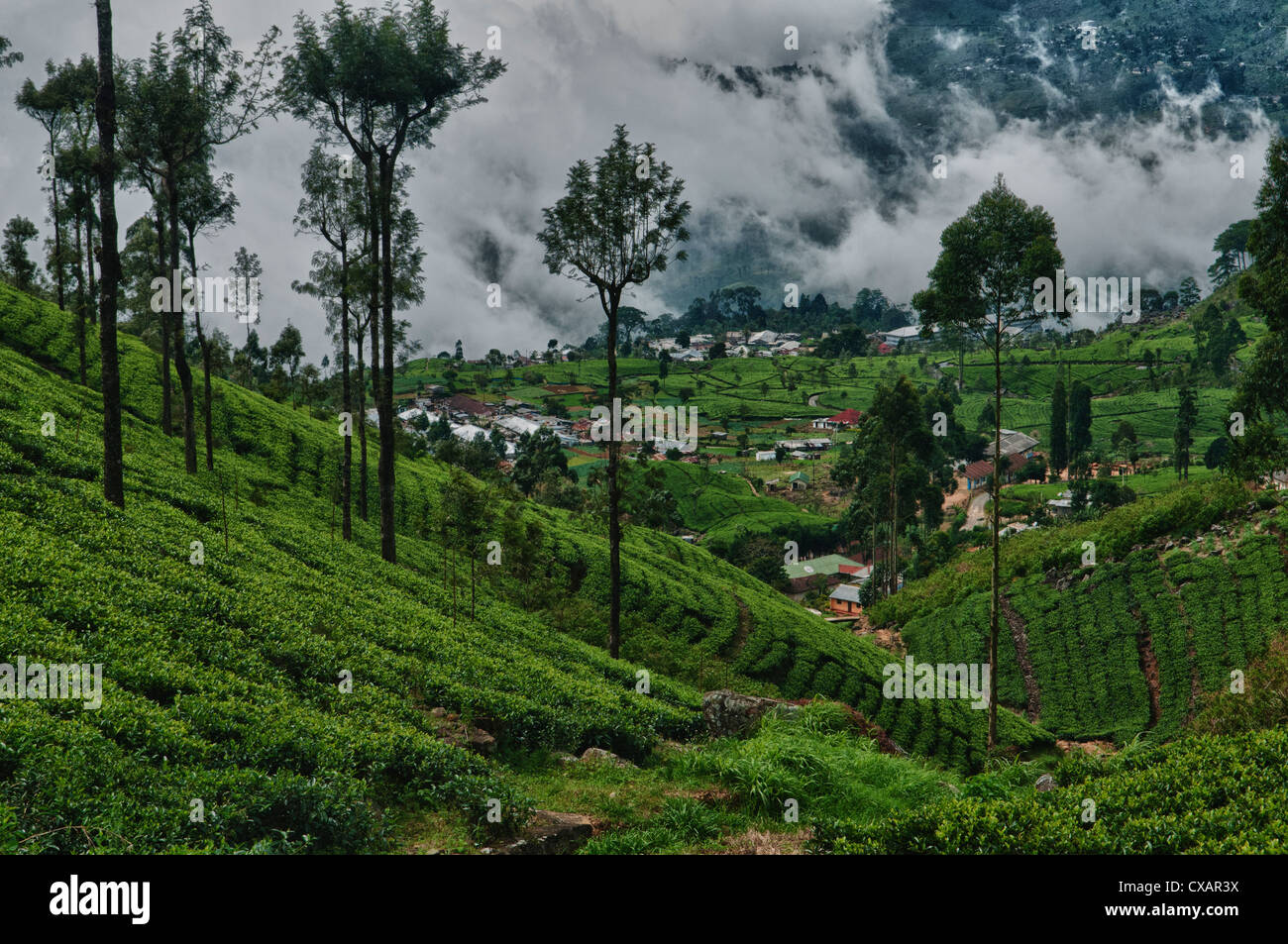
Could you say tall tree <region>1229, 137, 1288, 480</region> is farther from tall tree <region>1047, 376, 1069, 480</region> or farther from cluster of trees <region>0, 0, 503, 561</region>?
tall tree <region>1047, 376, 1069, 480</region>

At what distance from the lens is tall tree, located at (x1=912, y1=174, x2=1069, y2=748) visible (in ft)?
62.0

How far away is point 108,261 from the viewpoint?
14859mm

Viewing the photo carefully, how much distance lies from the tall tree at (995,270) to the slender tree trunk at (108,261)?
1802cm

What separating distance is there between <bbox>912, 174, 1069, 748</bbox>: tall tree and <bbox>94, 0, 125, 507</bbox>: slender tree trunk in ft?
59.1

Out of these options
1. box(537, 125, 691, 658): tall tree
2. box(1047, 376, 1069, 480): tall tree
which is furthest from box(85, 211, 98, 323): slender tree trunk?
box(1047, 376, 1069, 480): tall tree

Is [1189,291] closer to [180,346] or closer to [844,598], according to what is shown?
[844,598]

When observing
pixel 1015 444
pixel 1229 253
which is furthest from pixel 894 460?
pixel 1229 253

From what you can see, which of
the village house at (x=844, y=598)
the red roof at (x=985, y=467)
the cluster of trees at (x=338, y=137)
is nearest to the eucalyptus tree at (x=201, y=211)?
the cluster of trees at (x=338, y=137)

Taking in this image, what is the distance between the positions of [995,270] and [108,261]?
64.8 feet

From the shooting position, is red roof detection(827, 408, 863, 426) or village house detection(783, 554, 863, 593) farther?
red roof detection(827, 408, 863, 426)

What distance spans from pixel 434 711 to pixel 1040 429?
470 ft

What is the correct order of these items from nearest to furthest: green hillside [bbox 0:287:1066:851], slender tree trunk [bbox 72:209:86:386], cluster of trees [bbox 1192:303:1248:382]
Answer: green hillside [bbox 0:287:1066:851], slender tree trunk [bbox 72:209:86:386], cluster of trees [bbox 1192:303:1248:382]

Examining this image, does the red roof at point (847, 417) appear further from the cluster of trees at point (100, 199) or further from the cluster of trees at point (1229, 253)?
the cluster of trees at point (100, 199)

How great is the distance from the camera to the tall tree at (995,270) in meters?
18.9
